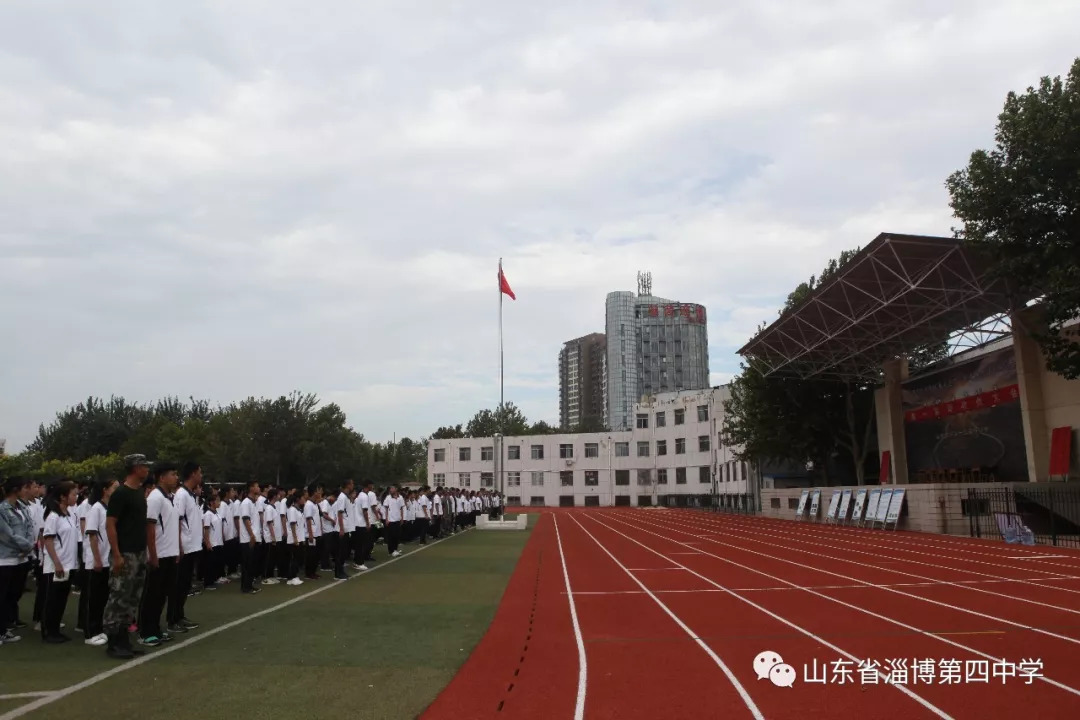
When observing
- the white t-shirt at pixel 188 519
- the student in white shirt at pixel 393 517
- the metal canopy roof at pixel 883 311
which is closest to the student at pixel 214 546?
the white t-shirt at pixel 188 519

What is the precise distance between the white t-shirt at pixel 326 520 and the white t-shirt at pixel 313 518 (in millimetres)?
80

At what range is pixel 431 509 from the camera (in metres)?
22.1

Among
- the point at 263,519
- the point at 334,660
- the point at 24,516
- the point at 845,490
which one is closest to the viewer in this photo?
the point at 334,660

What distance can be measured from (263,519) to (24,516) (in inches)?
160

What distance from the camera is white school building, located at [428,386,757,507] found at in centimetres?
5622

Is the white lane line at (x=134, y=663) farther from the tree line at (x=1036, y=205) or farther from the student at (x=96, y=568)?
the tree line at (x=1036, y=205)

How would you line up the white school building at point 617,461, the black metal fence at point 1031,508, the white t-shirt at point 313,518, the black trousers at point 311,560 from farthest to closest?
the white school building at point 617,461, the black metal fence at point 1031,508, the black trousers at point 311,560, the white t-shirt at point 313,518

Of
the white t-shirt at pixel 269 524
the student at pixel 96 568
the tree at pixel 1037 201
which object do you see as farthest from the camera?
the tree at pixel 1037 201

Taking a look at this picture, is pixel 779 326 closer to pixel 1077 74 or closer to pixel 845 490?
pixel 845 490

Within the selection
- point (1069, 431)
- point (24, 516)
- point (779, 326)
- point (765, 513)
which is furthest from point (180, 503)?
point (765, 513)

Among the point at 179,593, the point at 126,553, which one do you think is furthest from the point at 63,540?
the point at 126,553

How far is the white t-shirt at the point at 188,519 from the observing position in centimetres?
755

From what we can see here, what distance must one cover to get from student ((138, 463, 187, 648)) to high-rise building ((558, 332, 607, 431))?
3968 inches

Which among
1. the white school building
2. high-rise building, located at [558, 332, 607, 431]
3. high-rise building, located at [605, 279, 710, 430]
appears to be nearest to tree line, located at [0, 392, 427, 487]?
the white school building
